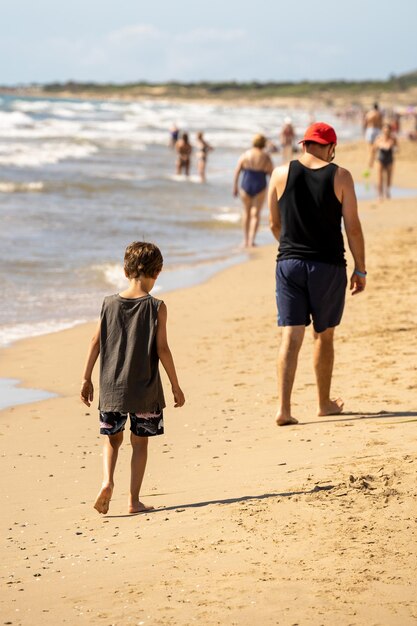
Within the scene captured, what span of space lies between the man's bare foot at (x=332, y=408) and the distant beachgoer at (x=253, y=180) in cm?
776

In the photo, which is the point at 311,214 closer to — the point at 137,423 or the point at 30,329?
the point at 137,423

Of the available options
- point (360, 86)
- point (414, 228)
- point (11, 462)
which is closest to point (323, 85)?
point (360, 86)

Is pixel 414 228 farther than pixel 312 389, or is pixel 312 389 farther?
pixel 414 228

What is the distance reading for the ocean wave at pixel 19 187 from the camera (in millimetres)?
22312

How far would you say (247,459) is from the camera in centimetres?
566

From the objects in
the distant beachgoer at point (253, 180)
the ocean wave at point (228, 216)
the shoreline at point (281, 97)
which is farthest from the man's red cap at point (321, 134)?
the shoreline at point (281, 97)

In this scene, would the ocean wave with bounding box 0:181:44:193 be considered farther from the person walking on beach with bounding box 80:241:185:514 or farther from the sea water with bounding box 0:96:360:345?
Answer: the person walking on beach with bounding box 80:241:185:514

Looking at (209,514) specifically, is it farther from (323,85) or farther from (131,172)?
(323,85)

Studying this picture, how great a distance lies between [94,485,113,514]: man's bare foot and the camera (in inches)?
193

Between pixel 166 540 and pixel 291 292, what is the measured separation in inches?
85.2

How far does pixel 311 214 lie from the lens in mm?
6133

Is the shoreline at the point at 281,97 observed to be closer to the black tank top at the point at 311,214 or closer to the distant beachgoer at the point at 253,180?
the distant beachgoer at the point at 253,180

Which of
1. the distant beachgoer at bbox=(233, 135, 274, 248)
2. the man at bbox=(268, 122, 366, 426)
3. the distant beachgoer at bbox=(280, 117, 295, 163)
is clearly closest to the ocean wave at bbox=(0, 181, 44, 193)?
the distant beachgoer at bbox=(233, 135, 274, 248)

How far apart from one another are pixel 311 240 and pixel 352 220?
249mm
